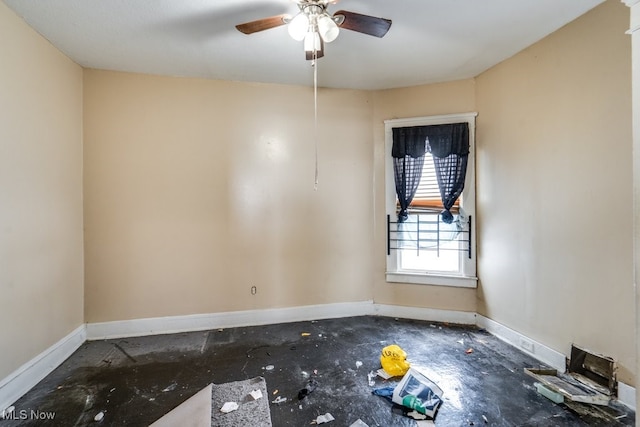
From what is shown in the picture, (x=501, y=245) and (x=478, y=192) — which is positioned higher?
(x=478, y=192)

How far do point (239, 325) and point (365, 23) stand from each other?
3.04 m

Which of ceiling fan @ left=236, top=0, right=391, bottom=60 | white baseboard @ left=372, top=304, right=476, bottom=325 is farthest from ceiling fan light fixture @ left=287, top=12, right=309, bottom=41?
white baseboard @ left=372, top=304, right=476, bottom=325

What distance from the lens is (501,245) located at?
9.23 ft

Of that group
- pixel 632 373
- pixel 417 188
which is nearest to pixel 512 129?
pixel 417 188

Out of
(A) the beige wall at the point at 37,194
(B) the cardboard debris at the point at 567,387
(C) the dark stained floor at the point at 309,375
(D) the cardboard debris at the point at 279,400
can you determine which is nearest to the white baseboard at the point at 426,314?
(C) the dark stained floor at the point at 309,375

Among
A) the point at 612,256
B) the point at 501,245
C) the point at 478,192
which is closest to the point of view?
the point at 612,256

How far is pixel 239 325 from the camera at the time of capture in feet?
10.3

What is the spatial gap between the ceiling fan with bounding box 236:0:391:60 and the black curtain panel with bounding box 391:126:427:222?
1.47 metres

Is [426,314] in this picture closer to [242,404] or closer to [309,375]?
[309,375]

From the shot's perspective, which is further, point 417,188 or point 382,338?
point 417,188

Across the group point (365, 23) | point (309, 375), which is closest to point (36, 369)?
point (309, 375)

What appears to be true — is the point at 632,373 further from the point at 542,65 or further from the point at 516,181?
the point at 542,65

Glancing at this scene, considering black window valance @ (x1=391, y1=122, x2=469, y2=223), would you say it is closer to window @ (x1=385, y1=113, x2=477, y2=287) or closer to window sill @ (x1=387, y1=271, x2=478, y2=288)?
window @ (x1=385, y1=113, x2=477, y2=287)

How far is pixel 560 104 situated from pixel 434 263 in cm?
186
